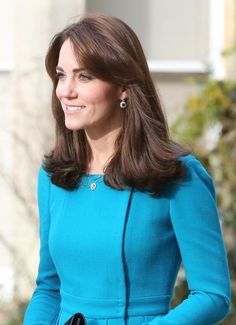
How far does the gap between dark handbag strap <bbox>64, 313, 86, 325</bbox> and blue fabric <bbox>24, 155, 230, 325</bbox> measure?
0.22 feet

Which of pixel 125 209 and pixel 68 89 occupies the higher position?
pixel 68 89

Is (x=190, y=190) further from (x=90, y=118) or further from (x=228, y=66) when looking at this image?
(x=228, y=66)

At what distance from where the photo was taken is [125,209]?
2742 millimetres

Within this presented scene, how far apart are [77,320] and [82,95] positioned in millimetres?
638

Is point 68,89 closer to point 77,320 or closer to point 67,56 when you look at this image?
point 67,56

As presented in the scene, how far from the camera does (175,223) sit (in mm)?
2666

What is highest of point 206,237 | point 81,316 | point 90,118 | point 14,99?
point 90,118

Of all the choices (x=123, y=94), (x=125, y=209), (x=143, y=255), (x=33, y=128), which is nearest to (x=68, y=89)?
(x=123, y=94)

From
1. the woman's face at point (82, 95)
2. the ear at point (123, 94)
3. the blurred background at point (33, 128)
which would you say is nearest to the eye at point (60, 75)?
the woman's face at point (82, 95)

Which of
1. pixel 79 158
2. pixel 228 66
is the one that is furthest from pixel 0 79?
pixel 79 158

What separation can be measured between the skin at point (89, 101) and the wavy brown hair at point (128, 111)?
24mm

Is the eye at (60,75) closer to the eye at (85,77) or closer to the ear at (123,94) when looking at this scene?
the eye at (85,77)

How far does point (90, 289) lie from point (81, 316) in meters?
0.09

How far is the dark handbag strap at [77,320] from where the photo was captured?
2.67 m
